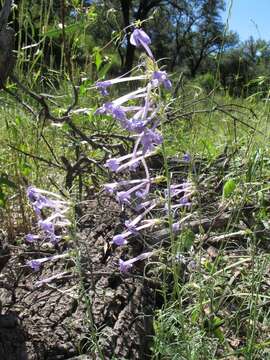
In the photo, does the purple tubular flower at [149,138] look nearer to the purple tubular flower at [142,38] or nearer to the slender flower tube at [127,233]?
the purple tubular flower at [142,38]

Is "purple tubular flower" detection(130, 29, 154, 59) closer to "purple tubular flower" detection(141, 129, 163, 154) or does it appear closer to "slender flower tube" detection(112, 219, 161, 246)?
"purple tubular flower" detection(141, 129, 163, 154)

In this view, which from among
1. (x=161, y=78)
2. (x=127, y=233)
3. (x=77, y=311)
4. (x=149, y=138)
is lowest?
(x=77, y=311)

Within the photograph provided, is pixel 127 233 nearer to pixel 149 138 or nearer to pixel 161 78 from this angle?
pixel 149 138

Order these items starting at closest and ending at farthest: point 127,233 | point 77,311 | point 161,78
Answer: point 161,78 < point 127,233 < point 77,311

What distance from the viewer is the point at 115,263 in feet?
6.61

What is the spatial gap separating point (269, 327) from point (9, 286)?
86cm

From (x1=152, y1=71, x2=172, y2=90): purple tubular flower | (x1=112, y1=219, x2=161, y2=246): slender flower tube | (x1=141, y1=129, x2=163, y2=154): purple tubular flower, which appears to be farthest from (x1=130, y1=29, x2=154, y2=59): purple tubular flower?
(x1=112, y1=219, x2=161, y2=246): slender flower tube

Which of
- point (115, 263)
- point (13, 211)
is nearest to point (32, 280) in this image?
point (115, 263)

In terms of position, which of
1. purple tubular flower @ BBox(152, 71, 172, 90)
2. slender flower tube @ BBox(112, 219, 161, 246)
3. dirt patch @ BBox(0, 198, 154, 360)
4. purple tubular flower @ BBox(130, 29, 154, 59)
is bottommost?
dirt patch @ BBox(0, 198, 154, 360)

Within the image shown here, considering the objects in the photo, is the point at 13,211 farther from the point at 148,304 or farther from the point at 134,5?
the point at 134,5

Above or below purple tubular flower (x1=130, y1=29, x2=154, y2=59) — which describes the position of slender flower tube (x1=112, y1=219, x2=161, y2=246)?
below

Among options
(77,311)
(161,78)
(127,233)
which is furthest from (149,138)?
(77,311)

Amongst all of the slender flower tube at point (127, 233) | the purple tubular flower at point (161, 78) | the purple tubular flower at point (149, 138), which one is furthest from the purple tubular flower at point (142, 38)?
the slender flower tube at point (127, 233)

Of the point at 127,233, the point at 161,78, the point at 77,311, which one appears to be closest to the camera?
the point at 161,78
